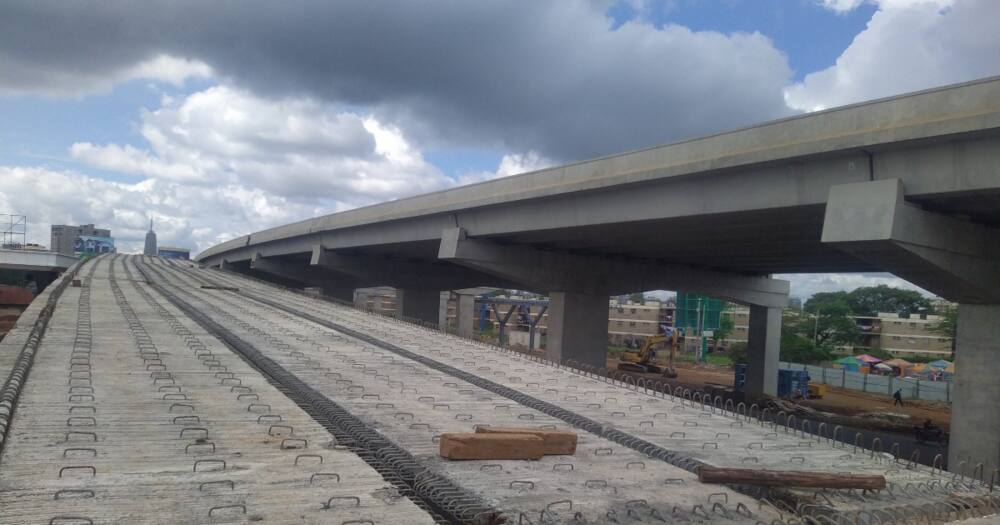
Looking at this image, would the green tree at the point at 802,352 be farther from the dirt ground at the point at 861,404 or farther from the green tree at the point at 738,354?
the dirt ground at the point at 861,404

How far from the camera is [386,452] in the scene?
9.20 metres

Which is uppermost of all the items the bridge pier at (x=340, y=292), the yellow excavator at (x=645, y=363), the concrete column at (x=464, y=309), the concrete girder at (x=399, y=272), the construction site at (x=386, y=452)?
the concrete girder at (x=399, y=272)

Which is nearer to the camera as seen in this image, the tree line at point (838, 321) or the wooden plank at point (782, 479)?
→ the wooden plank at point (782, 479)

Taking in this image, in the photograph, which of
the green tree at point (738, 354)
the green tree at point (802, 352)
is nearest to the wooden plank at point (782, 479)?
the green tree at point (738, 354)

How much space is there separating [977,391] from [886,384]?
120 ft

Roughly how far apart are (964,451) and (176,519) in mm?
21742

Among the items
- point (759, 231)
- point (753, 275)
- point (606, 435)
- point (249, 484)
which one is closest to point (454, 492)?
point (249, 484)

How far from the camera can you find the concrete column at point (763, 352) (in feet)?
152

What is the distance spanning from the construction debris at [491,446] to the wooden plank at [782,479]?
2.08 m

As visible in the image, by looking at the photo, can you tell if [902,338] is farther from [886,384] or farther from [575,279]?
[575,279]

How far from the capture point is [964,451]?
68.2 ft

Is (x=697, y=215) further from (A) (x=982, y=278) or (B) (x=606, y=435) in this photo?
(B) (x=606, y=435)

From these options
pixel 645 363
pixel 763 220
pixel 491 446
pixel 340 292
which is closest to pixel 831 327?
pixel 645 363

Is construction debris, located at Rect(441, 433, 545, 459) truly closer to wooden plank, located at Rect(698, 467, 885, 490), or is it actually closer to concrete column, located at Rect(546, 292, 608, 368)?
wooden plank, located at Rect(698, 467, 885, 490)
